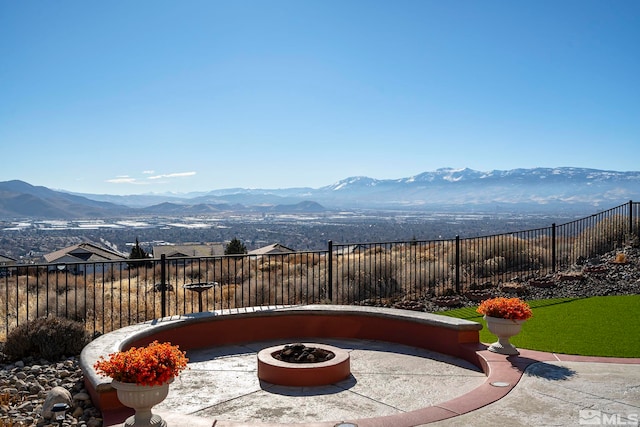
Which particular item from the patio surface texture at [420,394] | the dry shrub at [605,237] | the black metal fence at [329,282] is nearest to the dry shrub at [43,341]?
the patio surface texture at [420,394]

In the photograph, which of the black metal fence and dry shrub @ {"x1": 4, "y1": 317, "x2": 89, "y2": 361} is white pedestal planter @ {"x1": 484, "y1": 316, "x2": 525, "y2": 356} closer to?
the black metal fence

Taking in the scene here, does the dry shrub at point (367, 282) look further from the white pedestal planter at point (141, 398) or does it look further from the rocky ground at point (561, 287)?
the white pedestal planter at point (141, 398)

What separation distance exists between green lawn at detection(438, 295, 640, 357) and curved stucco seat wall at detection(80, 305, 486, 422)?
84 cm

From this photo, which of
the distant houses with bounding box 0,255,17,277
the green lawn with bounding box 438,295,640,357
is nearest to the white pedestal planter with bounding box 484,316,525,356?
the green lawn with bounding box 438,295,640,357

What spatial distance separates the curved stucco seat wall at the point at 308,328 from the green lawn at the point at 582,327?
0.84 metres

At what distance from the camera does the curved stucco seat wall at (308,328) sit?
770cm

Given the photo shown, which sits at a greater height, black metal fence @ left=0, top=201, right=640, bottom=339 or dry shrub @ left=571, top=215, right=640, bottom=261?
dry shrub @ left=571, top=215, right=640, bottom=261

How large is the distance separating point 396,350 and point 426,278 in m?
7.53

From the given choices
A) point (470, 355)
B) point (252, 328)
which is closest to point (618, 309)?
point (470, 355)

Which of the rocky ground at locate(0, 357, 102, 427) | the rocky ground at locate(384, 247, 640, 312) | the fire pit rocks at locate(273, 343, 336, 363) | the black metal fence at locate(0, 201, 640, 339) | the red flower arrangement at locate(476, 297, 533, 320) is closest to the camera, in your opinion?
the rocky ground at locate(0, 357, 102, 427)

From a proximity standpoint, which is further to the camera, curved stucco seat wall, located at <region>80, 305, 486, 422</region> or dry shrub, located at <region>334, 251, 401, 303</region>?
dry shrub, located at <region>334, 251, 401, 303</region>

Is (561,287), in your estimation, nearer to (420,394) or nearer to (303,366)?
(420,394)

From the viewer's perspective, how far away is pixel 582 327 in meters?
8.88

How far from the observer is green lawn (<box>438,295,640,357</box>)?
757cm
